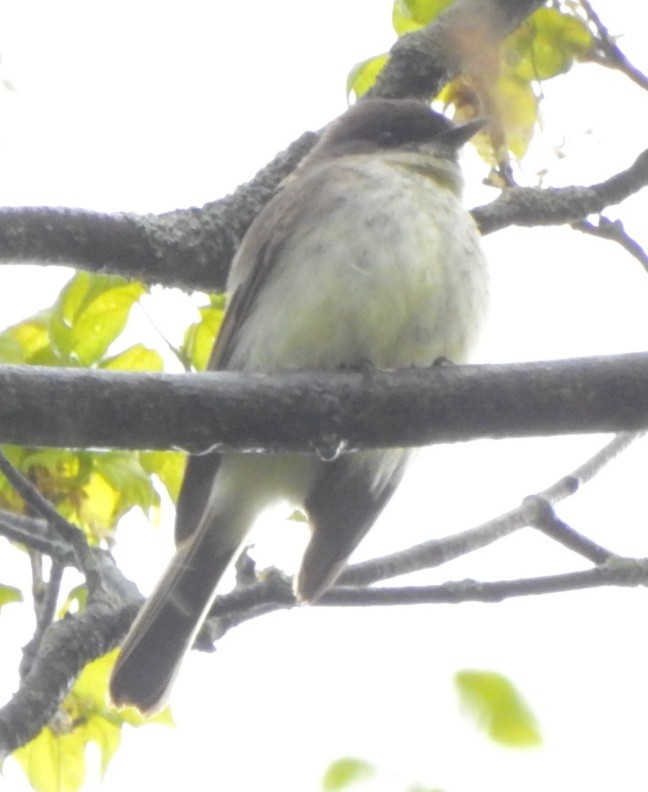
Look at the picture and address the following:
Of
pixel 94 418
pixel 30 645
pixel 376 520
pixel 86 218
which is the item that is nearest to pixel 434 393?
pixel 94 418

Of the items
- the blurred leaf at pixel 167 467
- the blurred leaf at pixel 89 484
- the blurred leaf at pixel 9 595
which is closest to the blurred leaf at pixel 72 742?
the blurred leaf at pixel 9 595

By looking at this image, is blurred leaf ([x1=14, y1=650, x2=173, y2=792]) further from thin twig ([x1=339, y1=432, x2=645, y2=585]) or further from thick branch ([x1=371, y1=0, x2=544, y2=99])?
thick branch ([x1=371, y1=0, x2=544, y2=99])

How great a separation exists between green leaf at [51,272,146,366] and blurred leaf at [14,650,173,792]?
890 mm

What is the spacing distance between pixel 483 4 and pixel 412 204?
663mm

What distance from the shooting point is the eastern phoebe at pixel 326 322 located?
151 inches

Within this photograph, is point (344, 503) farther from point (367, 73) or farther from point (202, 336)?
point (367, 73)

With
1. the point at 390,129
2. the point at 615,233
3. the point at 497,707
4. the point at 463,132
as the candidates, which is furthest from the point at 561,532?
the point at 390,129

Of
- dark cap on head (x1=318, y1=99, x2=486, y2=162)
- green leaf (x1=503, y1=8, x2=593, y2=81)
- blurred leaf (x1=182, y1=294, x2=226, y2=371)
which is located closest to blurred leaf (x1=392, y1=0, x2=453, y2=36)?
green leaf (x1=503, y1=8, x2=593, y2=81)

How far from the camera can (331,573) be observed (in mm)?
3830

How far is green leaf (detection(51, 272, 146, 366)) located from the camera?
350 cm

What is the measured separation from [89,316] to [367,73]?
135 centimetres

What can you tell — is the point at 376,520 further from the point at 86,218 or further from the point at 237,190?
the point at 86,218

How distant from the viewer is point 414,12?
3.79m

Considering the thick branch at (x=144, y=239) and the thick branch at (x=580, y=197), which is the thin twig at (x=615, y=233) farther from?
the thick branch at (x=144, y=239)
